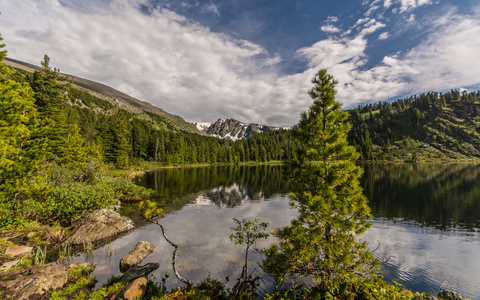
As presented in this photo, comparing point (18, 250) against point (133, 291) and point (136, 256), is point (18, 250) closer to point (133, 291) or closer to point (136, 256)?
point (136, 256)

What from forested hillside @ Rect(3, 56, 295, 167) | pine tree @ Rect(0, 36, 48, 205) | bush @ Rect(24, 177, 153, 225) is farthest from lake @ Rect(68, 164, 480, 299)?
forested hillside @ Rect(3, 56, 295, 167)

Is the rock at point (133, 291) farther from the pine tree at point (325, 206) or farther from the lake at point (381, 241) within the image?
the pine tree at point (325, 206)

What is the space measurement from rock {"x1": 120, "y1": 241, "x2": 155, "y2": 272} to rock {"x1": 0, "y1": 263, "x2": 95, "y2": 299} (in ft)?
11.5

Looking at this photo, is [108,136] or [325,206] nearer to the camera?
[325,206]

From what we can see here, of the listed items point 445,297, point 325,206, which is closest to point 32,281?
point 325,206

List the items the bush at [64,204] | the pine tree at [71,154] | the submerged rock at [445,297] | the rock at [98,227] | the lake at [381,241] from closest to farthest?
A: the submerged rock at [445,297] < the lake at [381,241] < the rock at [98,227] < the bush at [64,204] < the pine tree at [71,154]

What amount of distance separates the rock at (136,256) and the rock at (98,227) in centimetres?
655

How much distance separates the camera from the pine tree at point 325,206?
10.1m

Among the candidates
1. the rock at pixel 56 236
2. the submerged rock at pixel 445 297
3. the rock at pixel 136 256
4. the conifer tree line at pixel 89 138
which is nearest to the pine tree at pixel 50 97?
the conifer tree line at pixel 89 138

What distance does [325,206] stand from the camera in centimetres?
1018

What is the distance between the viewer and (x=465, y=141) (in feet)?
651

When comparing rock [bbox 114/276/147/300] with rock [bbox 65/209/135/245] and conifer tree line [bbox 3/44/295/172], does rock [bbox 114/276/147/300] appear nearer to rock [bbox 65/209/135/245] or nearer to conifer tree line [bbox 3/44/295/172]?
rock [bbox 65/209/135/245]

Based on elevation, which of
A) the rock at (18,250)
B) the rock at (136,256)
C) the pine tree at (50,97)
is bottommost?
the rock at (136,256)

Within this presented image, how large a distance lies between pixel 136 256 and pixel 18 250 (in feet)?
29.8
